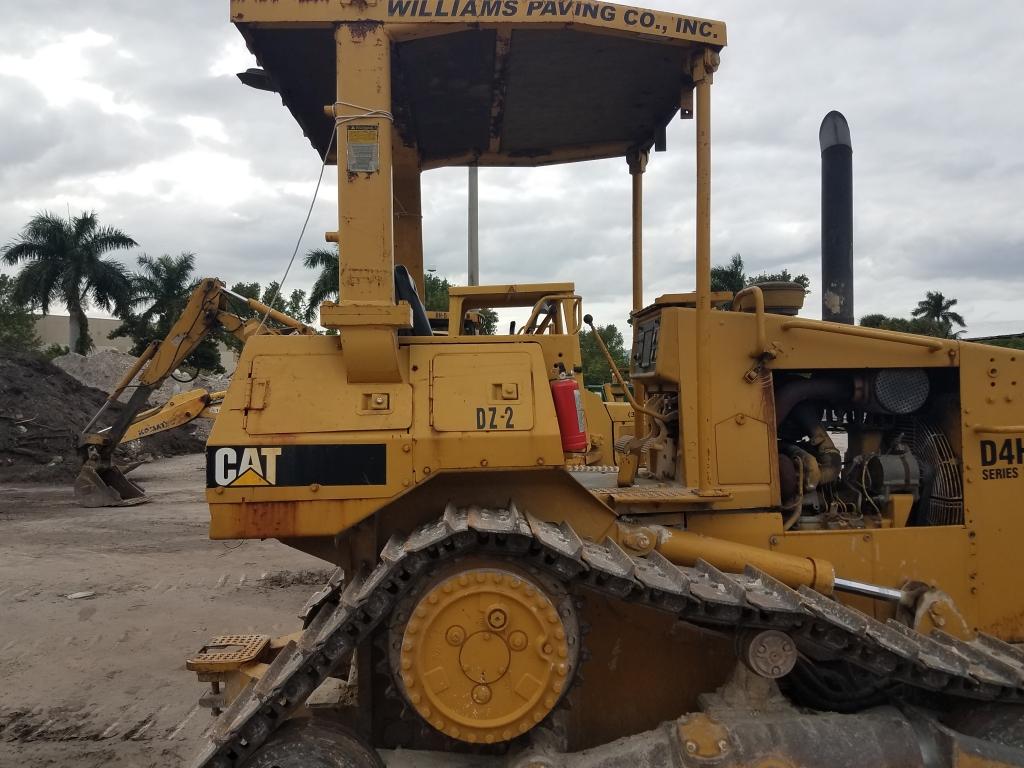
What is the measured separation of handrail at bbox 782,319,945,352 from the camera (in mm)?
4039

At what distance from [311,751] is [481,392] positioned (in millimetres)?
1641

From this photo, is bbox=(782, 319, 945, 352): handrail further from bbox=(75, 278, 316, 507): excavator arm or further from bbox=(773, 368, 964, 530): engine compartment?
bbox=(75, 278, 316, 507): excavator arm

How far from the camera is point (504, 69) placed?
4.32 metres

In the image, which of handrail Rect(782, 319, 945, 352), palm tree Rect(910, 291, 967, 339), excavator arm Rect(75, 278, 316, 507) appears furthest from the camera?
palm tree Rect(910, 291, 967, 339)

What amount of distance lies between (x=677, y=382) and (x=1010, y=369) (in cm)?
190

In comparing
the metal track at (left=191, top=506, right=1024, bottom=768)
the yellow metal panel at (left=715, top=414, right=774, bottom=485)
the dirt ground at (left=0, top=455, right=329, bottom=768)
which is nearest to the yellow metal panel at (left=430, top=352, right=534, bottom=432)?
the metal track at (left=191, top=506, right=1024, bottom=768)

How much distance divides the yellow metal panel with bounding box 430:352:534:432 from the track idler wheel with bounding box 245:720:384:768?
1.36m

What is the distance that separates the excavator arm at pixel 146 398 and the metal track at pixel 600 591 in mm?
7459

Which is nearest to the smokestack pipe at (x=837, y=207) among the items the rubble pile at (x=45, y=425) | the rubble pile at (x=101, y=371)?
the rubble pile at (x=45, y=425)

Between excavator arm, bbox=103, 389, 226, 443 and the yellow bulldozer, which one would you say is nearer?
the yellow bulldozer

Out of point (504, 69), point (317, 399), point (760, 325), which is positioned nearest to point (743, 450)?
point (760, 325)

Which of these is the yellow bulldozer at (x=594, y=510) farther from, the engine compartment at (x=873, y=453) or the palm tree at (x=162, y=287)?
the palm tree at (x=162, y=287)

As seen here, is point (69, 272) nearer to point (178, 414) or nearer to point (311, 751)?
point (178, 414)

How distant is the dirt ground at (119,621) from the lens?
15.3 ft
